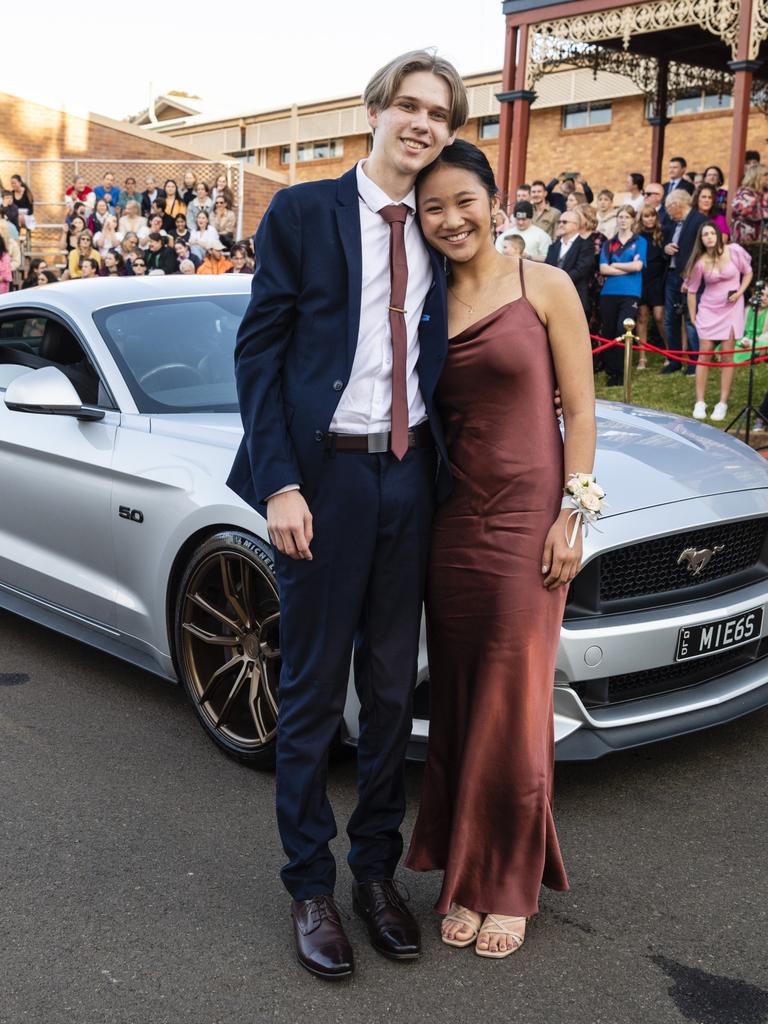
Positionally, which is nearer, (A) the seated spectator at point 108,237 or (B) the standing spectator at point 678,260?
(B) the standing spectator at point 678,260

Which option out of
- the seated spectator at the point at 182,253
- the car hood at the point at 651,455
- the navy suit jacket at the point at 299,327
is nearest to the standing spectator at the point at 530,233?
the seated spectator at the point at 182,253

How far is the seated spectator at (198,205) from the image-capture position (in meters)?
18.4

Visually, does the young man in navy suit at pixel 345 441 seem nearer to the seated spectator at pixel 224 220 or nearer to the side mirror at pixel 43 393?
the side mirror at pixel 43 393

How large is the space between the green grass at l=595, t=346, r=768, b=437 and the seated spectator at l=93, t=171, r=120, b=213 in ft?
37.4

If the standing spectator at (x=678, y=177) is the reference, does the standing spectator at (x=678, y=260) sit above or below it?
below

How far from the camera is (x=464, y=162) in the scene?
2770 millimetres

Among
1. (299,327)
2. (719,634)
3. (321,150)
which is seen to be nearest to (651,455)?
(719,634)

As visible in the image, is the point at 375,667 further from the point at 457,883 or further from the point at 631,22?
the point at 631,22

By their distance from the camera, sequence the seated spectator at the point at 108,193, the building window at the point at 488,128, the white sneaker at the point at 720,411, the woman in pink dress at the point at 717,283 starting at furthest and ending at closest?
the building window at the point at 488,128
the seated spectator at the point at 108,193
the woman in pink dress at the point at 717,283
the white sneaker at the point at 720,411

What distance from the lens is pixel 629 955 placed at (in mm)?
2855

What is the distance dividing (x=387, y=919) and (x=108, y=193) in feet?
63.4

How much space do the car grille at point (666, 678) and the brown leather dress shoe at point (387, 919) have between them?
0.86 m

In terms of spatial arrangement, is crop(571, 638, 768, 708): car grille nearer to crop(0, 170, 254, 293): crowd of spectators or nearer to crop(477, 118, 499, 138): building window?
crop(0, 170, 254, 293): crowd of spectators

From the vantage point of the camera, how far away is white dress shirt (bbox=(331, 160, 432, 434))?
274 centimetres
